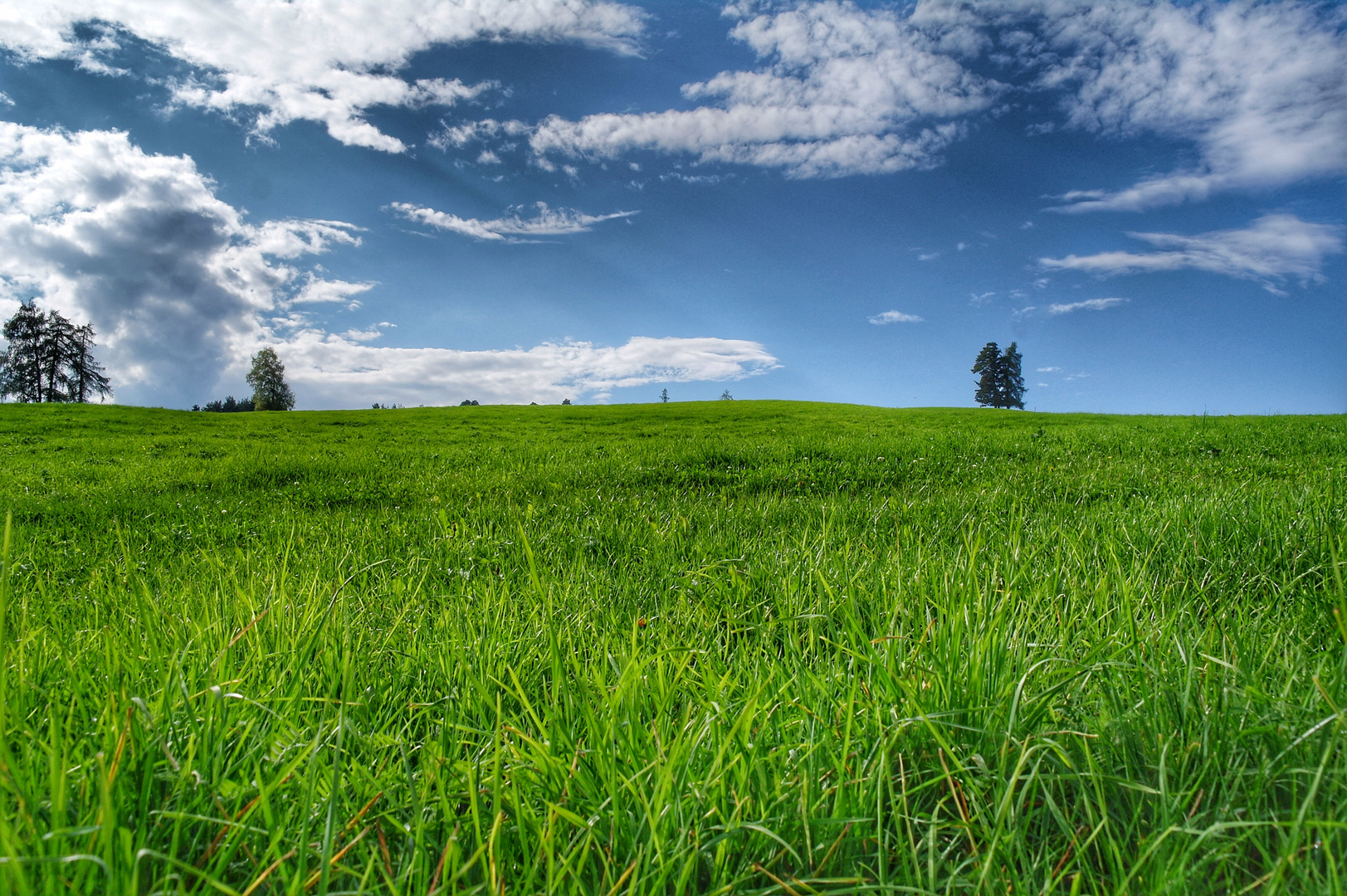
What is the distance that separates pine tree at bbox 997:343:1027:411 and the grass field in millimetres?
112757

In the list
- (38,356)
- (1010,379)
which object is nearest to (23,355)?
(38,356)

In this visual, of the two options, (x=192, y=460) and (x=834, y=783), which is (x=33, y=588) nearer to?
(x=834, y=783)

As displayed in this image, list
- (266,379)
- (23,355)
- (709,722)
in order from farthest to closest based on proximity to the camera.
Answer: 1. (266,379)
2. (23,355)
3. (709,722)

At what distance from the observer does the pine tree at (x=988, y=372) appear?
4173 inches

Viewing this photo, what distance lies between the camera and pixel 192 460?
15312mm

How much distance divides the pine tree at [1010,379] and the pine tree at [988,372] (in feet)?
2.02

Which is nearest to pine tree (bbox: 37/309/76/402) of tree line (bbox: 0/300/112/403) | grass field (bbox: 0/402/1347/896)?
tree line (bbox: 0/300/112/403)

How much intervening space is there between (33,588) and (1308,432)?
84.3 feet

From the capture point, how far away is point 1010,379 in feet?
346

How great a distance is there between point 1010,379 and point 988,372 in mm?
3553

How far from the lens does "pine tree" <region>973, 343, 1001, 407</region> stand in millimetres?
106000

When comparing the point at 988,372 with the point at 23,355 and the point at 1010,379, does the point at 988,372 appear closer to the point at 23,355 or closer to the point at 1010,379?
the point at 1010,379

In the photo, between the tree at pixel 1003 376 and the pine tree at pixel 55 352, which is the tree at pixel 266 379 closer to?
the pine tree at pixel 55 352

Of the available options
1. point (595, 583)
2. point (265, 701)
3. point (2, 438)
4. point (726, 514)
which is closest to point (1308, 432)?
point (726, 514)
